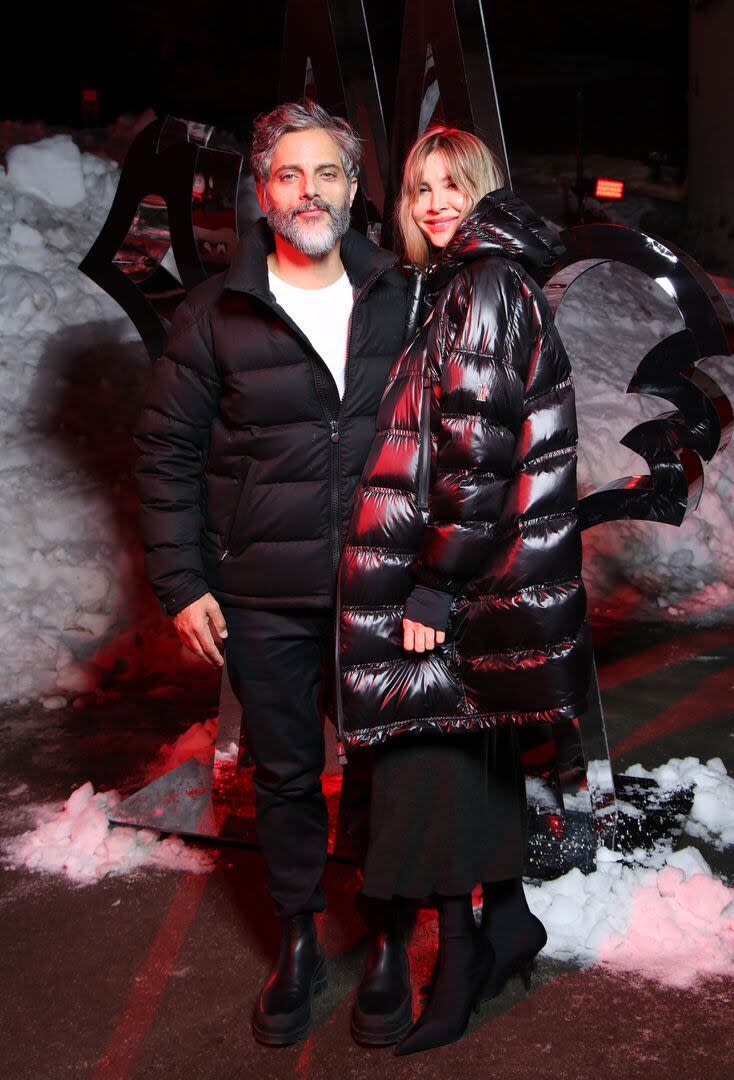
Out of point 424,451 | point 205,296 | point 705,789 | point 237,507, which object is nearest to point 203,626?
point 237,507

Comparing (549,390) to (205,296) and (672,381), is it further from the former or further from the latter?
(205,296)

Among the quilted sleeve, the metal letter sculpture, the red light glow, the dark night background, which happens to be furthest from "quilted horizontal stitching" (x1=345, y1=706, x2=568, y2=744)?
the red light glow

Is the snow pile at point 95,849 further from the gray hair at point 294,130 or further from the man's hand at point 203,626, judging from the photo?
the gray hair at point 294,130

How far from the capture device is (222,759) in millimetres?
3713

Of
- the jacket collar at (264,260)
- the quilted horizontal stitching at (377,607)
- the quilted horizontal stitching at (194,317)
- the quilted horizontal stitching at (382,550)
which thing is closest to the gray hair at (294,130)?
the jacket collar at (264,260)

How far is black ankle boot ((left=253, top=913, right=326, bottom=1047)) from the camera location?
8.89 ft

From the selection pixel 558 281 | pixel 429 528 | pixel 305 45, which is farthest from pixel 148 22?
pixel 429 528

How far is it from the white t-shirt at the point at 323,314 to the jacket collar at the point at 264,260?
7cm

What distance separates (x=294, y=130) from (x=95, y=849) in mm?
2491

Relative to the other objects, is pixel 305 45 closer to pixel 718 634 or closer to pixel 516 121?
pixel 718 634

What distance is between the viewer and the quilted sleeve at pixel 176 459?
279 centimetres

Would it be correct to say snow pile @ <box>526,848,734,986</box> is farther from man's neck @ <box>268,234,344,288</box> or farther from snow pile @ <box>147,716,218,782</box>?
man's neck @ <box>268,234,344,288</box>

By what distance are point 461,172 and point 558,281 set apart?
2.36 feet

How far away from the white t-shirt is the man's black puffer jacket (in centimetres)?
6
